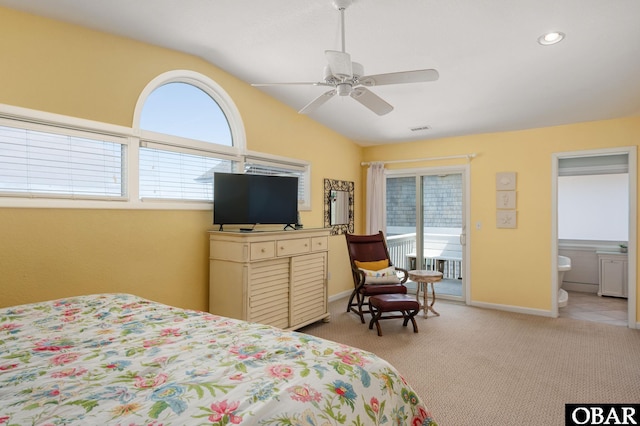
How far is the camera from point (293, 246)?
374 centimetres

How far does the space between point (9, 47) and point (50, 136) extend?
593 mm

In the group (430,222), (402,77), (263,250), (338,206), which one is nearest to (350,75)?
(402,77)

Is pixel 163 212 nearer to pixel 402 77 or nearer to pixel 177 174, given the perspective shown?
pixel 177 174

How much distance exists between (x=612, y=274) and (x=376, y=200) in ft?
12.4

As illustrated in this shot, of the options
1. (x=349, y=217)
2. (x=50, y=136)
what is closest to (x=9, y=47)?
(x=50, y=136)

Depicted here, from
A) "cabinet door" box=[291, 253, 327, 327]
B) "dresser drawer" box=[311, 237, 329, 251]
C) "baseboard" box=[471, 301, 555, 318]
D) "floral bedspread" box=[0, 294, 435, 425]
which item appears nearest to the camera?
"floral bedspread" box=[0, 294, 435, 425]

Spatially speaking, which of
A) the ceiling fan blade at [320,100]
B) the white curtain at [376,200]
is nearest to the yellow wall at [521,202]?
the white curtain at [376,200]

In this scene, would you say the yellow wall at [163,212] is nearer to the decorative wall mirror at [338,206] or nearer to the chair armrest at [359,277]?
the decorative wall mirror at [338,206]

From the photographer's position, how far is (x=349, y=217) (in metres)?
5.75

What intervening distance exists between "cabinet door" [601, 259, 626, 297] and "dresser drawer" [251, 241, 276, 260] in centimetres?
532

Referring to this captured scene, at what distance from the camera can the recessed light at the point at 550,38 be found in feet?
8.47

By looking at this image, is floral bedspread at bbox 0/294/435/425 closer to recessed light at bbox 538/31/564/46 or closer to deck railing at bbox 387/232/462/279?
recessed light at bbox 538/31/564/46

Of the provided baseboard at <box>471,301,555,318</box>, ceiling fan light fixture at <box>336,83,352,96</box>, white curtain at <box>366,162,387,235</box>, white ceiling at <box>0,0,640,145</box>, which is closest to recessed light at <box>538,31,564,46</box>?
white ceiling at <box>0,0,640,145</box>

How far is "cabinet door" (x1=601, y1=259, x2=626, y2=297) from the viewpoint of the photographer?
5359 mm
